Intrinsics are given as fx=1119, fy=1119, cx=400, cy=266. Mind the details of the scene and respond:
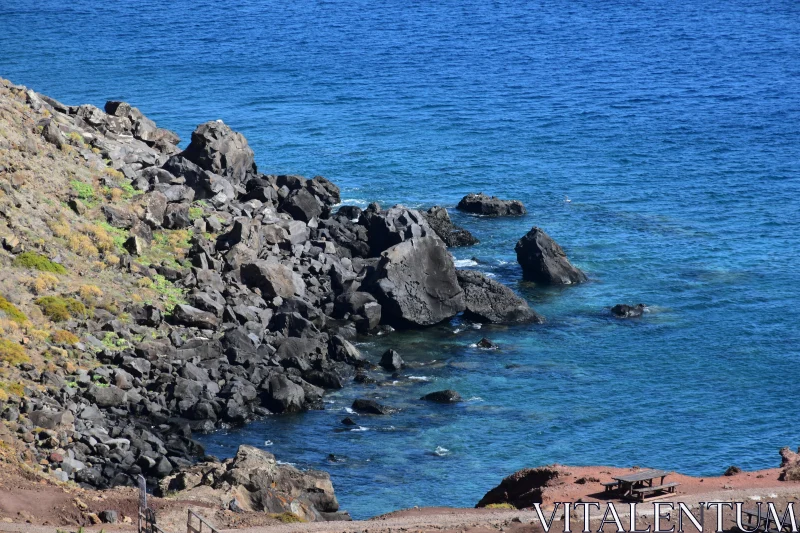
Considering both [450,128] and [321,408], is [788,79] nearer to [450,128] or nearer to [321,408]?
[450,128]

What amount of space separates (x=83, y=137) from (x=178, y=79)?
273 ft

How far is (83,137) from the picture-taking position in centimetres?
9950

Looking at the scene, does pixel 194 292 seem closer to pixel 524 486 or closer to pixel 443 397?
pixel 443 397

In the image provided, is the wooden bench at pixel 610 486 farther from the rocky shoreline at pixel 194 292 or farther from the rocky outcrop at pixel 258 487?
the rocky shoreline at pixel 194 292

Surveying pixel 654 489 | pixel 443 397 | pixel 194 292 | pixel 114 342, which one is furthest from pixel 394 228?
pixel 654 489

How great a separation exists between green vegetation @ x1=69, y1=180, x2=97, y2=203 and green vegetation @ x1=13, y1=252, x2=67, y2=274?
35.9 ft

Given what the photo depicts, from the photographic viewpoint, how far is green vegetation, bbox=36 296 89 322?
76312 mm

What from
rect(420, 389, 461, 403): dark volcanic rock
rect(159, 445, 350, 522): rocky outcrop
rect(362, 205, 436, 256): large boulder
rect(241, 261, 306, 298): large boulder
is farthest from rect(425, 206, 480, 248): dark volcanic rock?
rect(159, 445, 350, 522): rocky outcrop

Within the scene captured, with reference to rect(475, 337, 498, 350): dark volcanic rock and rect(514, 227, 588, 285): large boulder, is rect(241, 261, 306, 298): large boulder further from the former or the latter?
rect(514, 227, 588, 285): large boulder

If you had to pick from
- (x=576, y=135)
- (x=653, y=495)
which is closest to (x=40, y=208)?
(x=653, y=495)

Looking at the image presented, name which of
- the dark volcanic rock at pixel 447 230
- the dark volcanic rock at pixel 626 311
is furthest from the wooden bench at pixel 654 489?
the dark volcanic rock at pixel 447 230

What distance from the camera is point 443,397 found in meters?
80.2

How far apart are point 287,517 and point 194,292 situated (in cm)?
3287

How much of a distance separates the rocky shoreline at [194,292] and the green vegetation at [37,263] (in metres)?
0.11
